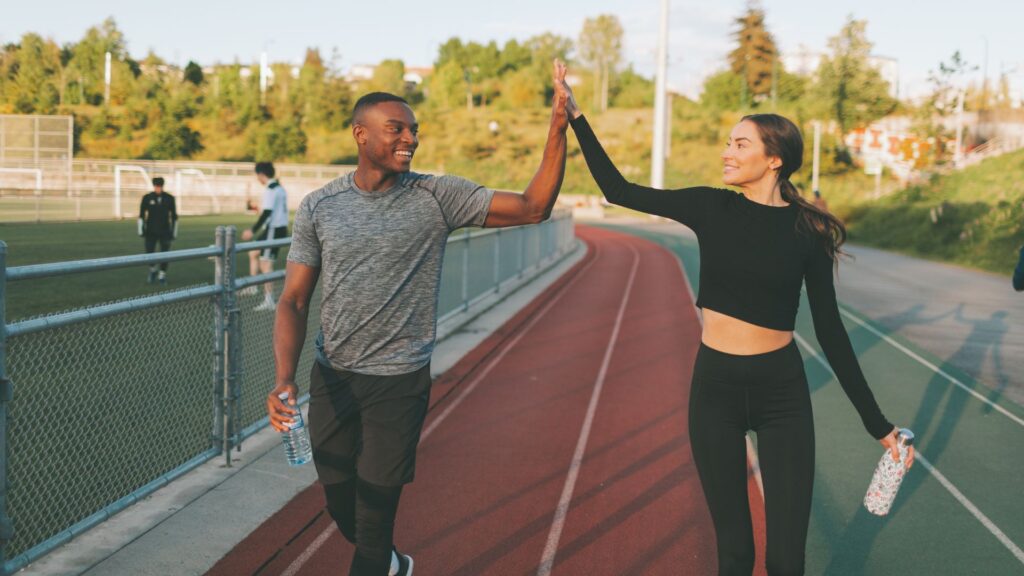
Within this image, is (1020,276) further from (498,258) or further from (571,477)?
(498,258)

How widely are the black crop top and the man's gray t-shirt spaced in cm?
61

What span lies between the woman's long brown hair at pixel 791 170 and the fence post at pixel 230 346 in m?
3.76

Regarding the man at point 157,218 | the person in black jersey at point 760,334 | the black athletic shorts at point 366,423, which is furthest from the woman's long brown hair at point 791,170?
the man at point 157,218

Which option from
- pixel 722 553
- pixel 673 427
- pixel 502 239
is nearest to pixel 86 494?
pixel 722 553

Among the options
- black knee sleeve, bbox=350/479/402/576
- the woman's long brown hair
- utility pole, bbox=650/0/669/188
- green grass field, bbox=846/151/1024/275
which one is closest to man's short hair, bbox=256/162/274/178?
black knee sleeve, bbox=350/479/402/576

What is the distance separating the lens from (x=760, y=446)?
3367mm

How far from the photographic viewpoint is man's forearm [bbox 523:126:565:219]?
3.30 m

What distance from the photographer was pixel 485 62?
15088 cm

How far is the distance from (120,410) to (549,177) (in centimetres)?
461

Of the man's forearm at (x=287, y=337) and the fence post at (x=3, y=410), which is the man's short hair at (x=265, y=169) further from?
the man's forearm at (x=287, y=337)

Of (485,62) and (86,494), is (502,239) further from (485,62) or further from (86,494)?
(485,62)

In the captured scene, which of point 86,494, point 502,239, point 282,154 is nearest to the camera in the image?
point 86,494

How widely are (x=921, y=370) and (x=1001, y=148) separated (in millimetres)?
44925

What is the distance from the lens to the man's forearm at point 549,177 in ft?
10.8
